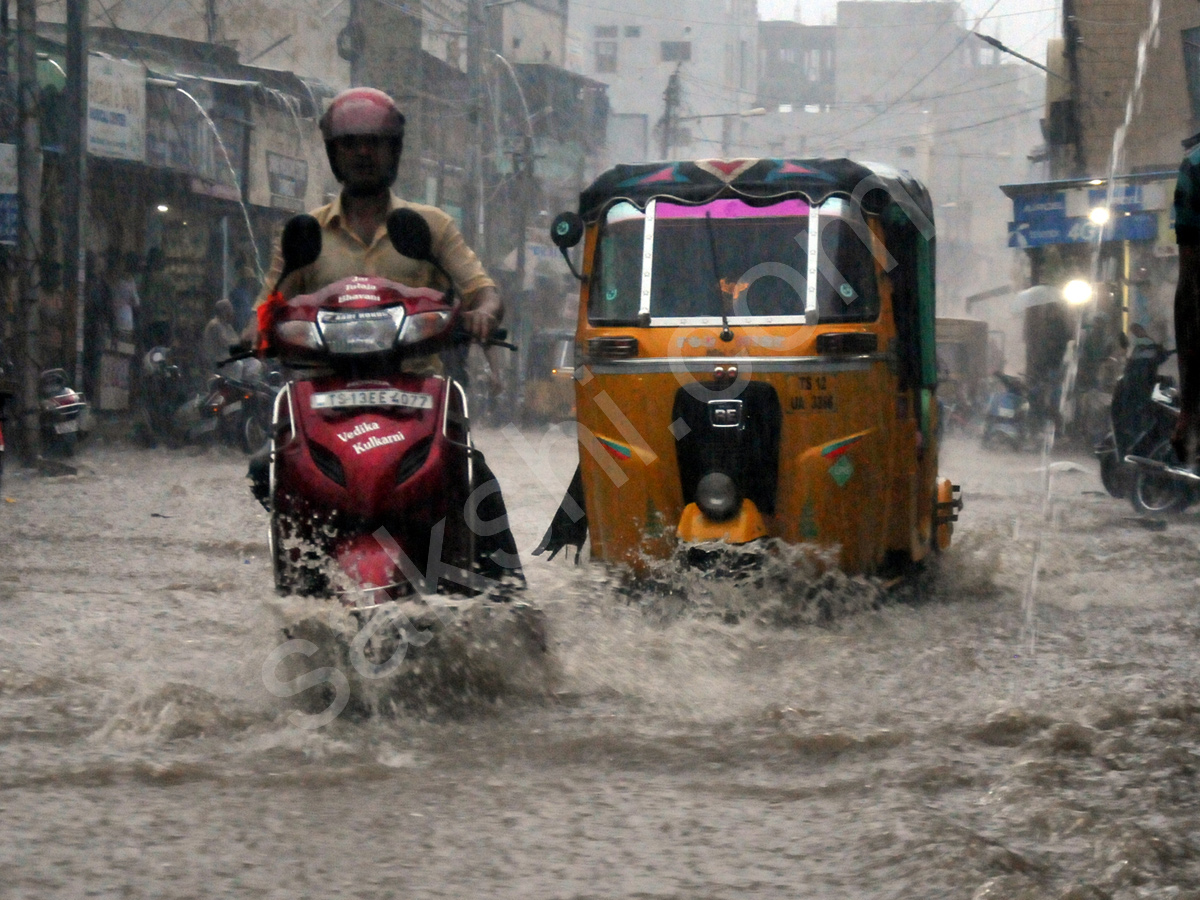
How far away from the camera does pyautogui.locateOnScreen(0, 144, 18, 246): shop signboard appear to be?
1558cm

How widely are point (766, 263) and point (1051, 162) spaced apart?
34566mm

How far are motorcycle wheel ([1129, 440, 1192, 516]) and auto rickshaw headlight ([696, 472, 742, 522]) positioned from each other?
22.1 feet

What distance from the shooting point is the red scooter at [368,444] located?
458cm

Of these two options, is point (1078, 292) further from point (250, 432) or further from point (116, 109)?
point (250, 432)

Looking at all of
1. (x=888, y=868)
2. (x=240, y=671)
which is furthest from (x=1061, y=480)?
(x=888, y=868)

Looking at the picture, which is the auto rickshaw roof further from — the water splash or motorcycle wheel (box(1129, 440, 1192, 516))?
the water splash

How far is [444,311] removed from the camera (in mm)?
4770

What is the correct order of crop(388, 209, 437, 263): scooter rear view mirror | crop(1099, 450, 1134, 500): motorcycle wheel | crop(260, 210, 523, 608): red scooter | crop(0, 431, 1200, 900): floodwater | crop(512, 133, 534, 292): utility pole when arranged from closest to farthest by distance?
crop(0, 431, 1200, 900): floodwater < crop(260, 210, 523, 608): red scooter < crop(388, 209, 437, 263): scooter rear view mirror < crop(1099, 450, 1134, 500): motorcycle wheel < crop(512, 133, 534, 292): utility pole

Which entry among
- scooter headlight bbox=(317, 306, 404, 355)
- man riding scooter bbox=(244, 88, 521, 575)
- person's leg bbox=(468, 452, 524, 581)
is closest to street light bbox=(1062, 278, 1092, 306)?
man riding scooter bbox=(244, 88, 521, 575)

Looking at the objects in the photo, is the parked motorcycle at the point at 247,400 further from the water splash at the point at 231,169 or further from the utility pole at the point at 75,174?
the water splash at the point at 231,169

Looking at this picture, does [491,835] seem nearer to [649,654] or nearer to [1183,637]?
[649,654]

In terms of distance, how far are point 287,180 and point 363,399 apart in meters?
23.7

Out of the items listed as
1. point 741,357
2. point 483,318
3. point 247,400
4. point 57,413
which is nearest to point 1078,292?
point 247,400

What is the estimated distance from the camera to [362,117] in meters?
4.96
